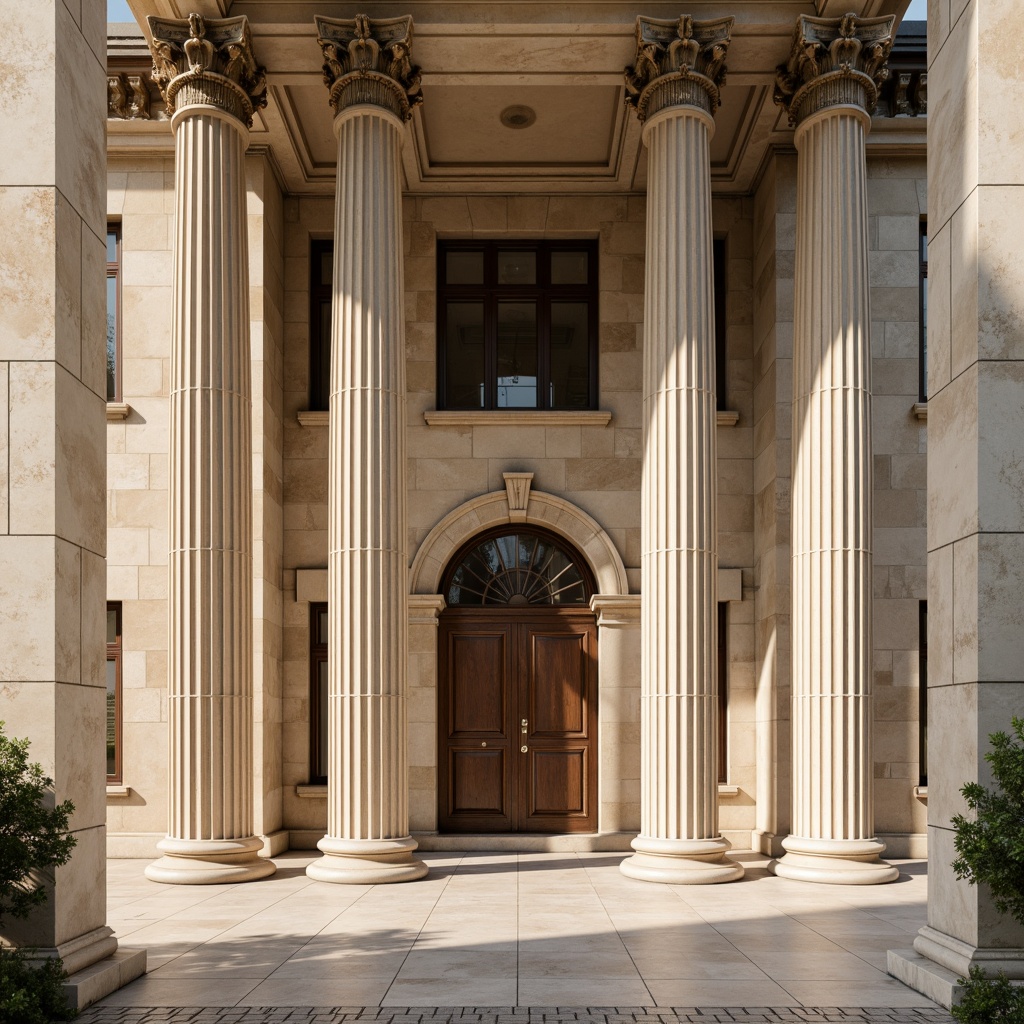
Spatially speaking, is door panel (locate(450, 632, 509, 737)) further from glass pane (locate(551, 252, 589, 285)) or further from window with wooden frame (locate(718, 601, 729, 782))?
glass pane (locate(551, 252, 589, 285))

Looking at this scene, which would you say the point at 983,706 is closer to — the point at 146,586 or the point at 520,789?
the point at 520,789

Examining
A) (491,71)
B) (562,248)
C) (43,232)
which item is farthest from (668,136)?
(43,232)

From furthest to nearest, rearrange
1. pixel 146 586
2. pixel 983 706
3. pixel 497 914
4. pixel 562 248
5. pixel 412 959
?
1. pixel 562 248
2. pixel 146 586
3. pixel 497 914
4. pixel 412 959
5. pixel 983 706

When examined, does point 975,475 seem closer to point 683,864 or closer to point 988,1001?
point 988,1001

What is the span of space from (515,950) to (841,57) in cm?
1198

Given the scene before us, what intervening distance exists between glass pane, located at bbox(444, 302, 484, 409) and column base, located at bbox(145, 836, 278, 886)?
26.2 ft

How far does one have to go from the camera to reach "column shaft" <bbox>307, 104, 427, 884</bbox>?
14820mm

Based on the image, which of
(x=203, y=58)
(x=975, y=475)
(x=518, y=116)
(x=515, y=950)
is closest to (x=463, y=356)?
(x=518, y=116)

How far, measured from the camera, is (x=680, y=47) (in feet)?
50.9

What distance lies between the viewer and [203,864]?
48.3 ft

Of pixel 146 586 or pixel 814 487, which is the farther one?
pixel 146 586

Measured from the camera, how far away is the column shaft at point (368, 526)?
48.6 ft

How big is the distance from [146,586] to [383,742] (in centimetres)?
529

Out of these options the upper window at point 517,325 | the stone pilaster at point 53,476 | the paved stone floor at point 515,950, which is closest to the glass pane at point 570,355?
the upper window at point 517,325
